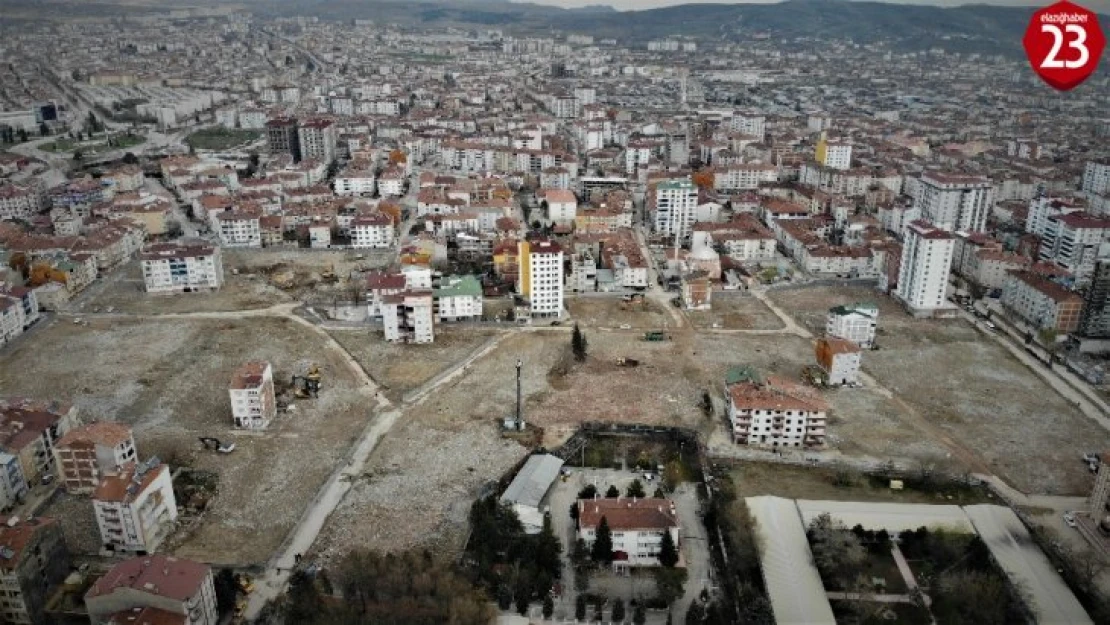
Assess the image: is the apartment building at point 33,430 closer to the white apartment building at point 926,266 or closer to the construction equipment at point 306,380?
the construction equipment at point 306,380

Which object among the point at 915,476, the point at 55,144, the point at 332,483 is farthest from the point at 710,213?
the point at 55,144

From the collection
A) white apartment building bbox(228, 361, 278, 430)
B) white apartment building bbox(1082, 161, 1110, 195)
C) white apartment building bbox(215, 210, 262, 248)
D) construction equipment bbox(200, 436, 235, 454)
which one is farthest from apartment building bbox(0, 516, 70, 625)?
white apartment building bbox(1082, 161, 1110, 195)

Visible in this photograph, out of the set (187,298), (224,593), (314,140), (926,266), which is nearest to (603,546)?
(224,593)

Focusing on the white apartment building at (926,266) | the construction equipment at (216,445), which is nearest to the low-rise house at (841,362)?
the white apartment building at (926,266)

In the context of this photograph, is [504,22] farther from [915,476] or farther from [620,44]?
[915,476]

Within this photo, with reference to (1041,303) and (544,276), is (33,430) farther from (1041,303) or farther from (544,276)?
(1041,303)
